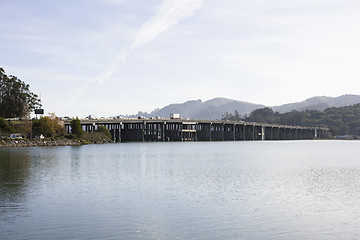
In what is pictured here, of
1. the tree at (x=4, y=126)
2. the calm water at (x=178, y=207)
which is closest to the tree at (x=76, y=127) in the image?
the tree at (x=4, y=126)

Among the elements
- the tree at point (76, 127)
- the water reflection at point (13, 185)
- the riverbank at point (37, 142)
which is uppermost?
the tree at point (76, 127)

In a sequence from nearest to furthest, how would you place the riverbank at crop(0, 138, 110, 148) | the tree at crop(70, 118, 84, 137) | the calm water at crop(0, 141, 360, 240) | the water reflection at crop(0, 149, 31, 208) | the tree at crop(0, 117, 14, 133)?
the calm water at crop(0, 141, 360, 240) → the water reflection at crop(0, 149, 31, 208) → the riverbank at crop(0, 138, 110, 148) → the tree at crop(0, 117, 14, 133) → the tree at crop(70, 118, 84, 137)

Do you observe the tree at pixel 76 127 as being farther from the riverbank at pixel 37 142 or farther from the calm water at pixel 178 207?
the calm water at pixel 178 207

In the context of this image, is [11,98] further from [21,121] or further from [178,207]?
[178,207]

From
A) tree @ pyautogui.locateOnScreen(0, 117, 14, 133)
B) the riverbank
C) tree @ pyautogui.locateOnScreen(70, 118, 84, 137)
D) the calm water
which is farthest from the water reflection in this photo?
tree @ pyautogui.locateOnScreen(70, 118, 84, 137)

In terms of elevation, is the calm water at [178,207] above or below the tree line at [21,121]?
below

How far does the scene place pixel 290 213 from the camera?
31.9 meters

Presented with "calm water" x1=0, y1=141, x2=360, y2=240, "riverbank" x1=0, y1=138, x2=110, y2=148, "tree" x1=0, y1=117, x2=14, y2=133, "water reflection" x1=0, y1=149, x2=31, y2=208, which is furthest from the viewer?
"tree" x1=0, y1=117, x2=14, y2=133

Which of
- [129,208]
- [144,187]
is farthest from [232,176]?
[129,208]

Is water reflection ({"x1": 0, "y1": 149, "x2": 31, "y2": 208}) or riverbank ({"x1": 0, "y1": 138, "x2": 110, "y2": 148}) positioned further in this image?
riverbank ({"x1": 0, "y1": 138, "x2": 110, "y2": 148})

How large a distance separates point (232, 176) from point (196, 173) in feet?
19.7

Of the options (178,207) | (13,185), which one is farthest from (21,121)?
(178,207)

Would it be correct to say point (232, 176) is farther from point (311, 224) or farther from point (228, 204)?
point (311, 224)

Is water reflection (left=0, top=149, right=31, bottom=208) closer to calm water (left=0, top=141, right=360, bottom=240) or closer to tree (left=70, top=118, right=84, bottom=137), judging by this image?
calm water (left=0, top=141, right=360, bottom=240)
